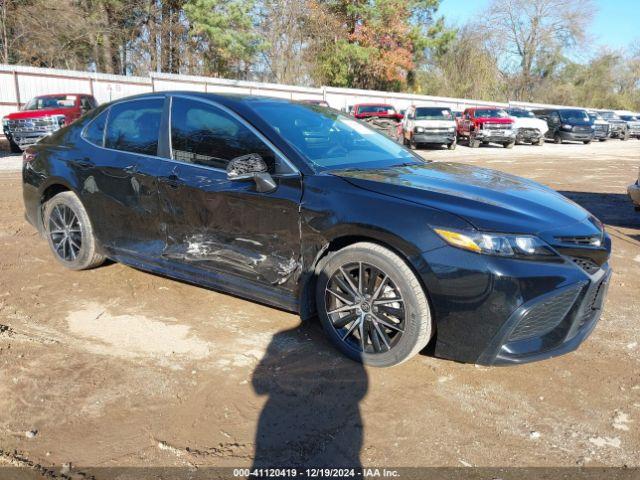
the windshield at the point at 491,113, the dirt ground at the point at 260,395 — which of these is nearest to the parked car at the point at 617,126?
the windshield at the point at 491,113

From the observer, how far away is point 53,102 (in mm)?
16297

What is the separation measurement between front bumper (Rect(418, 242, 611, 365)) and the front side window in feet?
4.23

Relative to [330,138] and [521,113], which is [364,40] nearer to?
[521,113]

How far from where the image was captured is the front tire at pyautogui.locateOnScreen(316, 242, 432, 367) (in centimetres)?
287

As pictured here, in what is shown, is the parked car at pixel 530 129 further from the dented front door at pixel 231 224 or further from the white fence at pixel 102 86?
the dented front door at pixel 231 224

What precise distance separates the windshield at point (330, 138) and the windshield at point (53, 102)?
578 inches

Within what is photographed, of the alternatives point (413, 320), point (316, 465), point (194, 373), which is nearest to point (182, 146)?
point (194, 373)

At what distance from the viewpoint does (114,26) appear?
30688mm

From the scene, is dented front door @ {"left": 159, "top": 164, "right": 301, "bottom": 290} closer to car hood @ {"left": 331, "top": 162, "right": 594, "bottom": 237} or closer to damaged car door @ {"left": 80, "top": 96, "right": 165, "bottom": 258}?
damaged car door @ {"left": 80, "top": 96, "right": 165, "bottom": 258}

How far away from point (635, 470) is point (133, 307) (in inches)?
130

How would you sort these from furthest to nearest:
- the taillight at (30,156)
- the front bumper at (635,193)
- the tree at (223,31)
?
the tree at (223,31) → the front bumper at (635,193) → the taillight at (30,156)

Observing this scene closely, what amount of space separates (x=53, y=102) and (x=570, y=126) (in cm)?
2365

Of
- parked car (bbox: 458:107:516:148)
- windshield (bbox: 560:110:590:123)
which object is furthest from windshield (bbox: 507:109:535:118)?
parked car (bbox: 458:107:516:148)

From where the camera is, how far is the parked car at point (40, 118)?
15.3 metres
